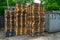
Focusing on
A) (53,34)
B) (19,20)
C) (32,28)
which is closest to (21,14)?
(19,20)

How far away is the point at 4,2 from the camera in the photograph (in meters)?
12.8

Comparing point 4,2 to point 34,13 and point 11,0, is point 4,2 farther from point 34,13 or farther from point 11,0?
point 34,13

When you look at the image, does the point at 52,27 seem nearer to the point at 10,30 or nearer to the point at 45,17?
the point at 45,17

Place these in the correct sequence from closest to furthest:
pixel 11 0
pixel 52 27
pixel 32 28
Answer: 1. pixel 32 28
2. pixel 52 27
3. pixel 11 0

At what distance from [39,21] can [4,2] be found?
18.9 feet

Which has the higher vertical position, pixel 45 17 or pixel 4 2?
pixel 4 2

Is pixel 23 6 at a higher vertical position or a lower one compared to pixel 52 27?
higher

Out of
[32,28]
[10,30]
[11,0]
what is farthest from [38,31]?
[11,0]

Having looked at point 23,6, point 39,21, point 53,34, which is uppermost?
point 23,6

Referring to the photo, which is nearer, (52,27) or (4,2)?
(52,27)

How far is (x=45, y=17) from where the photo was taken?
28.9 ft

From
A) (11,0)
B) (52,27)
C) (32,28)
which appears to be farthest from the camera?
(11,0)

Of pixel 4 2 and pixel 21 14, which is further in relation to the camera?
pixel 4 2

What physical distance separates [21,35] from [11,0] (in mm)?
5467
